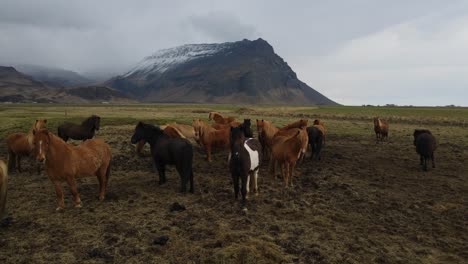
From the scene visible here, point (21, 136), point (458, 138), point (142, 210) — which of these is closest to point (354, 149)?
point (458, 138)

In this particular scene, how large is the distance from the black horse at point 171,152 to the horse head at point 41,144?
10.8 feet

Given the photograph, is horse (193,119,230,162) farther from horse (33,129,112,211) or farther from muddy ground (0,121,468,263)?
horse (33,129,112,211)

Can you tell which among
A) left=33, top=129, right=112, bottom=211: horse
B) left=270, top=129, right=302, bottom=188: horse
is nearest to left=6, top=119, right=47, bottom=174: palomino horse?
left=33, top=129, right=112, bottom=211: horse

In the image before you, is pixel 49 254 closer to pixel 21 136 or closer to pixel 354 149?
pixel 21 136

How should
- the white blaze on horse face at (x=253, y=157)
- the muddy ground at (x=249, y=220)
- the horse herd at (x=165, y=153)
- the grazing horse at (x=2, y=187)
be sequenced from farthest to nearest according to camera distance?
the white blaze on horse face at (x=253, y=157) → the horse herd at (x=165, y=153) → the grazing horse at (x=2, y=187) → the muddy ground at (x=249, y=220)

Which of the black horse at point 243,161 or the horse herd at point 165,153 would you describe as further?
the black horse at point 243,161

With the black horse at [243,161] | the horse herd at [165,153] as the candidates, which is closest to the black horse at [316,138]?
the horse herd at [165,153]

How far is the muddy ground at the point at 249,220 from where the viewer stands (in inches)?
257

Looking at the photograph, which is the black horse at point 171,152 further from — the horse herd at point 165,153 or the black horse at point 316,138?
the black horse at point 316,138

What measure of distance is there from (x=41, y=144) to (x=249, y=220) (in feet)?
16.8

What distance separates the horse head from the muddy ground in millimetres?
1455

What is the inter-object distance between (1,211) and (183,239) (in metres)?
3.93

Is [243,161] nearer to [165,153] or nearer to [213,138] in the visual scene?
[165,153]

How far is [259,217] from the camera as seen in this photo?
846 centimetres
